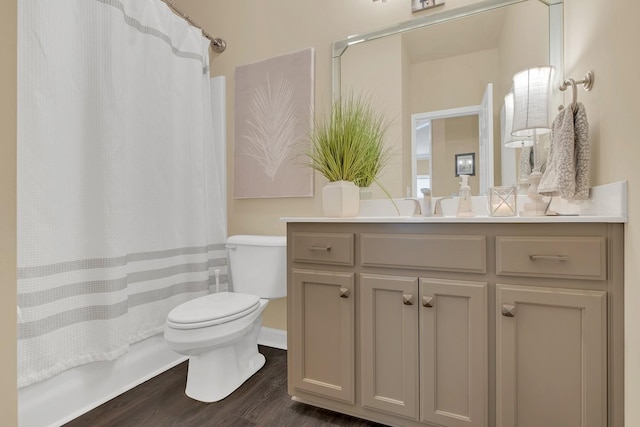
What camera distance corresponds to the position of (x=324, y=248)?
146 cm

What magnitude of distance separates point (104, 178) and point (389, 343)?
4.80 feet

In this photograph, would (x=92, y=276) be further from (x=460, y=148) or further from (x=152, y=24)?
(x=460, y=148)

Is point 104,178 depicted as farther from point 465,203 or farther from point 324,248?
point 465,203

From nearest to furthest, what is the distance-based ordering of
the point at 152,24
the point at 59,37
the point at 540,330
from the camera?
1. the point at 540,330
2. the point at 59,37
3. the point at 152,24

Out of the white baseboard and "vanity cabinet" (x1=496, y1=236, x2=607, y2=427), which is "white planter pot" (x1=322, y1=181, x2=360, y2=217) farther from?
the white baseboard

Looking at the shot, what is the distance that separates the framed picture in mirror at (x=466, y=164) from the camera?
1671mm

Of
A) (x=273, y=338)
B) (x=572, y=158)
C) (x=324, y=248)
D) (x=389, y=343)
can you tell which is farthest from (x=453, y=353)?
(x=273, y=338)

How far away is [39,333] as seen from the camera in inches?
52.4

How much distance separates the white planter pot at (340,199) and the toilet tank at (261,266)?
0.45 metres

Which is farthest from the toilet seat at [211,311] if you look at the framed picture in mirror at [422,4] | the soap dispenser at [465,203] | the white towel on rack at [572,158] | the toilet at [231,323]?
the framed picture in mirror at [422,4]

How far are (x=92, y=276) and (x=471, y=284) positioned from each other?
1602 mm

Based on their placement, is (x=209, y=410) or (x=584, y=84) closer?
(x=584, y=84)

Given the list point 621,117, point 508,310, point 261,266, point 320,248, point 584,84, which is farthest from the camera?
point 261,266

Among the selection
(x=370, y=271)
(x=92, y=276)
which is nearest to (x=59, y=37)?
(x=92, y=276)
